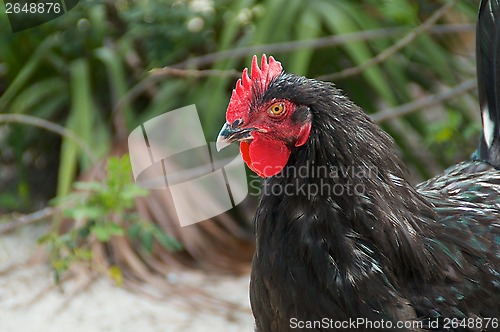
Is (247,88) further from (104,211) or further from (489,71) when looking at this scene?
(104,211)

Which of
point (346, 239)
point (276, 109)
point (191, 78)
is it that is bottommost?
point (191, 78)

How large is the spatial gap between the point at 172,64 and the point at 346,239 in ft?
10.2

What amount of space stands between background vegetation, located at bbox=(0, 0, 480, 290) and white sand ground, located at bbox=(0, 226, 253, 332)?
1.00 feet

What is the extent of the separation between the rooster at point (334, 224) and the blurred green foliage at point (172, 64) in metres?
2.48

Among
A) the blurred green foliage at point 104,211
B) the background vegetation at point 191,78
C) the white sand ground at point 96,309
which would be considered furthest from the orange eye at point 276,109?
the background vegetation at point 191,78

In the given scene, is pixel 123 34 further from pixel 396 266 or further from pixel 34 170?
pixel 396 266

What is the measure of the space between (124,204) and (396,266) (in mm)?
1817

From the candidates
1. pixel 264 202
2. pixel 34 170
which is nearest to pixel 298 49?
pixel 34 170

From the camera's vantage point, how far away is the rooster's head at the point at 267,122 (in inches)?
81.1

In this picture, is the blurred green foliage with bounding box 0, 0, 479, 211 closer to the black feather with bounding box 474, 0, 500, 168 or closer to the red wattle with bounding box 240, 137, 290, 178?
the black feather with bounding box 474, 0, 500, 168

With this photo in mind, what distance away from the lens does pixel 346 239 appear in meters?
2.09

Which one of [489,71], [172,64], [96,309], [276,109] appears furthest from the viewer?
[172,64]

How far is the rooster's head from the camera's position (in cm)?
206

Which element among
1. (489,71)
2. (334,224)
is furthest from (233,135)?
(489,71)
